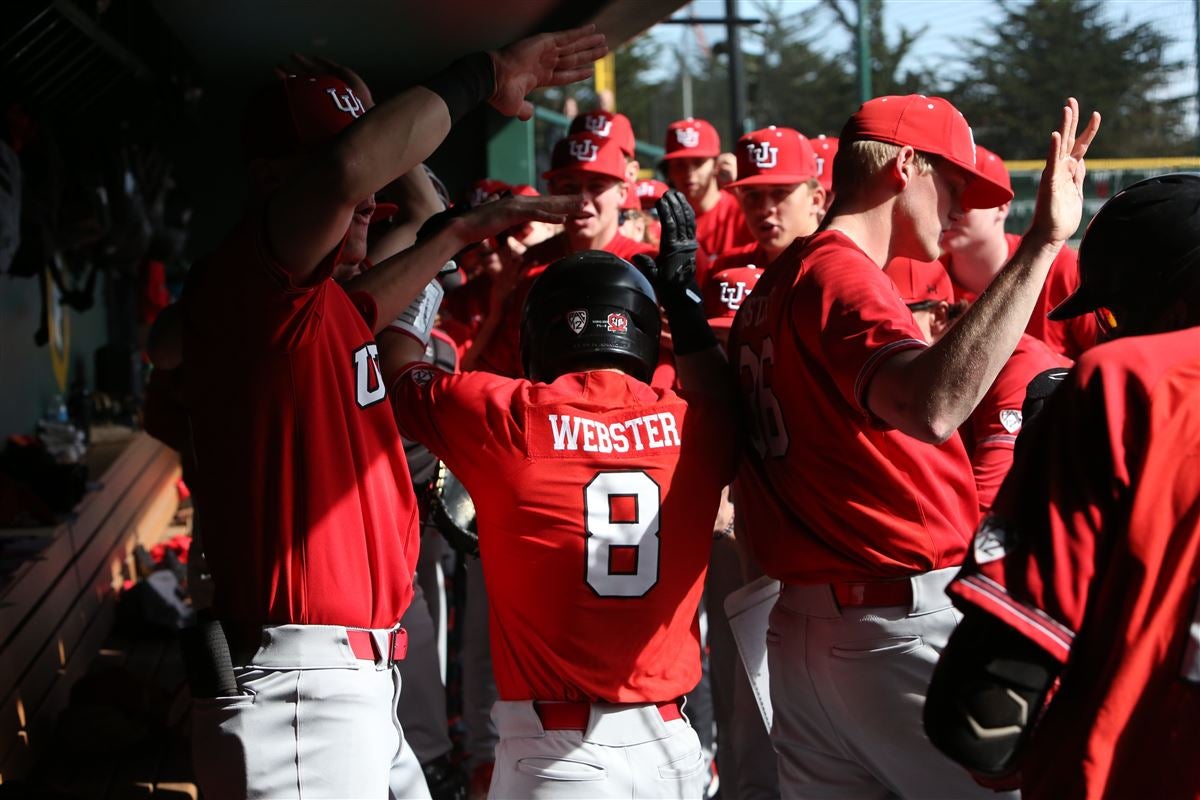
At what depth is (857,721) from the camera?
229cm

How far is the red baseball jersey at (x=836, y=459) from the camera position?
221 centimetres

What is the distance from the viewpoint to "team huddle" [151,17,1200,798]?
1.40m

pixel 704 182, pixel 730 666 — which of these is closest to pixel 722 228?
pixel 704 182

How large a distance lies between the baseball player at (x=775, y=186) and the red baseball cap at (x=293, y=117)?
2.63 m

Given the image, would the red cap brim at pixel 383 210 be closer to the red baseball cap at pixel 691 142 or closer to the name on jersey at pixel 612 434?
the name on jersey at pixel 612 434

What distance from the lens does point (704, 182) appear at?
642 centimetres

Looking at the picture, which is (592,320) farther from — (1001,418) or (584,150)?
(584,150)

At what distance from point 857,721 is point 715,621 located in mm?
2005

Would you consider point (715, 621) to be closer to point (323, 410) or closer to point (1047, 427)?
point (323, 410)

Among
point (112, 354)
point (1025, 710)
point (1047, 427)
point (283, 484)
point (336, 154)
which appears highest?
point (336, 154)

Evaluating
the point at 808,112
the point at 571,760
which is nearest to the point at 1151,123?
the point at 808,112

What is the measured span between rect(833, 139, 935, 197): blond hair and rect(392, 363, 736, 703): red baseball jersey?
1.84 feet

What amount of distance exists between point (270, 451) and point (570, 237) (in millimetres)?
2786

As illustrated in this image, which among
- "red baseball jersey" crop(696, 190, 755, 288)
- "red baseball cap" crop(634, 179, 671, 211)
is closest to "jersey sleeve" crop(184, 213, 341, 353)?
"red baseball jersey" crop(696, 190, 755, 288)
